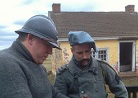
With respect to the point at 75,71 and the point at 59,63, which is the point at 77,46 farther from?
the point at 59,63

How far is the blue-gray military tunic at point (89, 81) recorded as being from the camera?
2.69m

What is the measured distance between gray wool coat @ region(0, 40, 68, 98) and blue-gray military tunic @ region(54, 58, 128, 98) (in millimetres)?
773

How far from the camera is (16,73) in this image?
153cm

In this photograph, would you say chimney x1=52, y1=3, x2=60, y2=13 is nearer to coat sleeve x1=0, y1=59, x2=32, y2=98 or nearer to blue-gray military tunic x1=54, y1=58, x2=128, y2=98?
blue-gray military tunic x1=54, y1=58, x2=128, y2=98

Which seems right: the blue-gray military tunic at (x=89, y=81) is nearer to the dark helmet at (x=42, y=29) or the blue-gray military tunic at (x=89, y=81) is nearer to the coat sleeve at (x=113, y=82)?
the coat sleeve at (x=113, y=82)

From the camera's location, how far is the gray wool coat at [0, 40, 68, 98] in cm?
A: 146

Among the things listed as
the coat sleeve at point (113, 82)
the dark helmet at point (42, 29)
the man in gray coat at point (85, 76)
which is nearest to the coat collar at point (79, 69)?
the man in gray coat at point (85, 76)

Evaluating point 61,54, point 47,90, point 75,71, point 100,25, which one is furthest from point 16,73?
point 100,25

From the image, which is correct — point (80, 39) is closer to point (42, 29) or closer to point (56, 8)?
point (42, 29)

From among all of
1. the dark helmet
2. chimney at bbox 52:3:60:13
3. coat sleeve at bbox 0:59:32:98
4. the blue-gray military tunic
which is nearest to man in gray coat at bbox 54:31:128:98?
the blue-gray military tunic

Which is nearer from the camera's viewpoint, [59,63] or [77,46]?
[77,46]

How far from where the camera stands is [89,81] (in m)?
2.70

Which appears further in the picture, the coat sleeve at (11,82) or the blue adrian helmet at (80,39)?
the blue adrian helmet at (80,39)

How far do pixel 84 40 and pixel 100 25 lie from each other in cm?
1443
